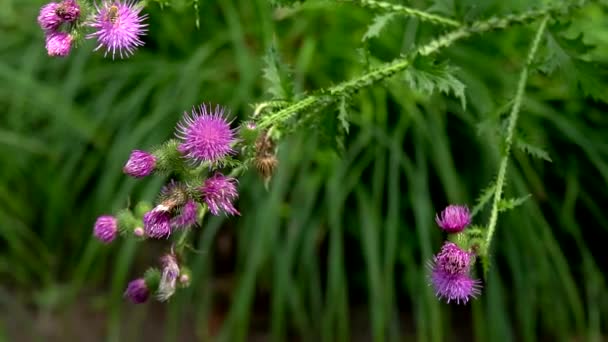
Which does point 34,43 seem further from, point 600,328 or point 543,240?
point 600,328

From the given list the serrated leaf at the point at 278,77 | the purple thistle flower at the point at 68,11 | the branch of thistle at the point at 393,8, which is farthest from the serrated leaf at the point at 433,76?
the purple thistle flower at the point at 68,11

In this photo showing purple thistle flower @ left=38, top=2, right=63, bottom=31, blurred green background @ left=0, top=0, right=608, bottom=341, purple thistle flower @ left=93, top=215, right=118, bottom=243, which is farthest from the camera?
blurred green background @ left=0, top=0, right=608, bottom=341

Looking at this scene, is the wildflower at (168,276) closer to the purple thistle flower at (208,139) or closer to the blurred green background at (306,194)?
the purple thistle flower at (208,139)

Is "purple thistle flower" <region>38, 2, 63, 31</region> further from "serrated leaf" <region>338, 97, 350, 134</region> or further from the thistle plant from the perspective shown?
"serrated leaf" <region>338, 97, 350, 134</region>

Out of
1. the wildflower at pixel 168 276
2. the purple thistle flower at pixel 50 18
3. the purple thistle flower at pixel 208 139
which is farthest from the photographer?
the wildflower at pixel 168 276

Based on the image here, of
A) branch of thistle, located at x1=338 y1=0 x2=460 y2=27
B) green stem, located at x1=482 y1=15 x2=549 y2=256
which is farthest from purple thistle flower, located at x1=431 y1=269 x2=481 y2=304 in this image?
branch of thistle, located at x1=338 y1=0 x2=460 y2=27

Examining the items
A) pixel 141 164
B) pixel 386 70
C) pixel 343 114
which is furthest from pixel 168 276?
pixel 386 70
